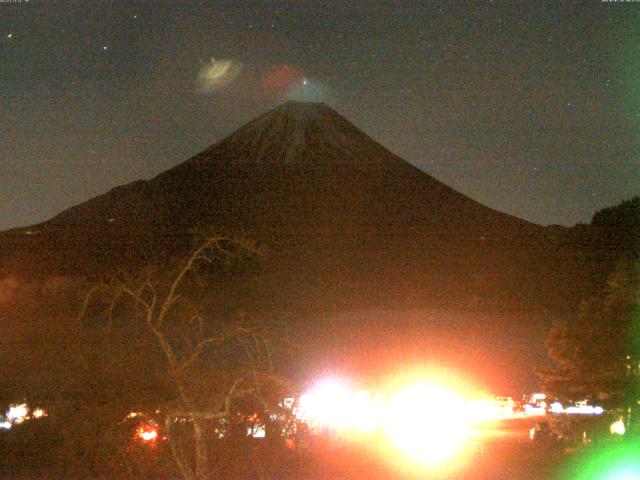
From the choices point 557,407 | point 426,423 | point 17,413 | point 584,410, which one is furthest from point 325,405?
point 426,423

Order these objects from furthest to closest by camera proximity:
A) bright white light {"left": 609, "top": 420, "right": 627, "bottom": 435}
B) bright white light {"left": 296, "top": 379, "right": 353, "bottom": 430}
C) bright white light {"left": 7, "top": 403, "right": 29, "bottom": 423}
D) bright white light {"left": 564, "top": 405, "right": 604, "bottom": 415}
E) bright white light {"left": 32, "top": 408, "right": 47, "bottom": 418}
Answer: bright white light {"left": 564, "top": 405, "right": 604, "bottom": 415}
bright white light {"left": 609, "top": 420, "right": 627, "bottom": 435}
bright white light {"left": 7, "top": 403, "right": 29, "bottom": 423}
bright white light {"left": 32, "top": 408, "right": 47, "bottom": 418}
bright white light {"left": 296, "top": 379, "right": 353, "bottom": 430}

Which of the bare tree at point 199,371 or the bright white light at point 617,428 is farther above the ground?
the bare tree at point 199,371

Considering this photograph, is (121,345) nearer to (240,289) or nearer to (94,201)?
(240,289)

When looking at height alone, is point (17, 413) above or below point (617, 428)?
above

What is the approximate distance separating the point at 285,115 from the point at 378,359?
65504 millimetres

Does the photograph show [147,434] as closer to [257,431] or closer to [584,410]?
[257,431]

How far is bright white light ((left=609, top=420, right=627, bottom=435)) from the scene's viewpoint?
71.1 feet

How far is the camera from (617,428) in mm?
21984

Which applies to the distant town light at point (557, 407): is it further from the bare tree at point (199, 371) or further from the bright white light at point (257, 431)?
the bare tree at point (199, 371)

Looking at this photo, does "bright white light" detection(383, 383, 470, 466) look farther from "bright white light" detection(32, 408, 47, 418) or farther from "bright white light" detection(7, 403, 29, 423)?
"bright white light" detection(7, 403, 29, 423)

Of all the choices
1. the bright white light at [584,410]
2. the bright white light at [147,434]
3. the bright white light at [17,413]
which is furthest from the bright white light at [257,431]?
the bright white light at [584,410]

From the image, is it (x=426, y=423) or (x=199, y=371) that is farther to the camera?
(x=426, y=423)

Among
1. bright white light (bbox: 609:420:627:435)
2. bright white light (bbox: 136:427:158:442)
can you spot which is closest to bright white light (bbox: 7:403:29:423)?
bright white light (bbox: 136:427:158:442)

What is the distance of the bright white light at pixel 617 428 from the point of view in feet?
71.1
